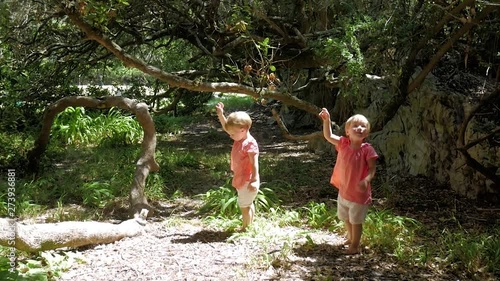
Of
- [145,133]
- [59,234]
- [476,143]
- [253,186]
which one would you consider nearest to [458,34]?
[476,143]

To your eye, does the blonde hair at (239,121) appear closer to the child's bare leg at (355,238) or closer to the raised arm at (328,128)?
the raised arm at (328,128)

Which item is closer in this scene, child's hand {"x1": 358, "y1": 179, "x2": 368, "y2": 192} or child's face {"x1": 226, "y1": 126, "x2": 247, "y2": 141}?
child's hand {"x1": 358, "y1": 179, "x2": 368, "y2": 192}

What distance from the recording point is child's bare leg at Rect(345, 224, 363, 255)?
4410 millimetres

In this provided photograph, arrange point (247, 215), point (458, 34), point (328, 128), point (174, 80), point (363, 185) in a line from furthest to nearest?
point (174, 80), point (458, 34), point (247, 215), point (328, 128), point (363, 185)

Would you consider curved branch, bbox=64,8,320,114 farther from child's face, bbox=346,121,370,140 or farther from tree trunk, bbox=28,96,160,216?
child's face, bbox=346,121,370,140

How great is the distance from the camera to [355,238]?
175 inches

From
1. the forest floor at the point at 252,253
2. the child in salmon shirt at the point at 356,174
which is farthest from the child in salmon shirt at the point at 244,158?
the child in salmon shirt at the point at 356,174

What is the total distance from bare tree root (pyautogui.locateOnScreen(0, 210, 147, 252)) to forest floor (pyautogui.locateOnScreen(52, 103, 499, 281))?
0.10 m

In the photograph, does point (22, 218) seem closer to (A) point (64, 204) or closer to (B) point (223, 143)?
(A) point (64, 204)

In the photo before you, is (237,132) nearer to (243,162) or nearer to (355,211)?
(243,162)

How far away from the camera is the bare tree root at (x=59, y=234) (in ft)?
12.7

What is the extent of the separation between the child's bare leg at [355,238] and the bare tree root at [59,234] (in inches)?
84.3

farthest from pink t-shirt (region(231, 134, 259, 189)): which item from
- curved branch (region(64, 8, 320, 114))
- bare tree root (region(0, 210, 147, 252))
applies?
curved branch (region(64, 8, 320, 114))

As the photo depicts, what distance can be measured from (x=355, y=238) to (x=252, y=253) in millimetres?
901
